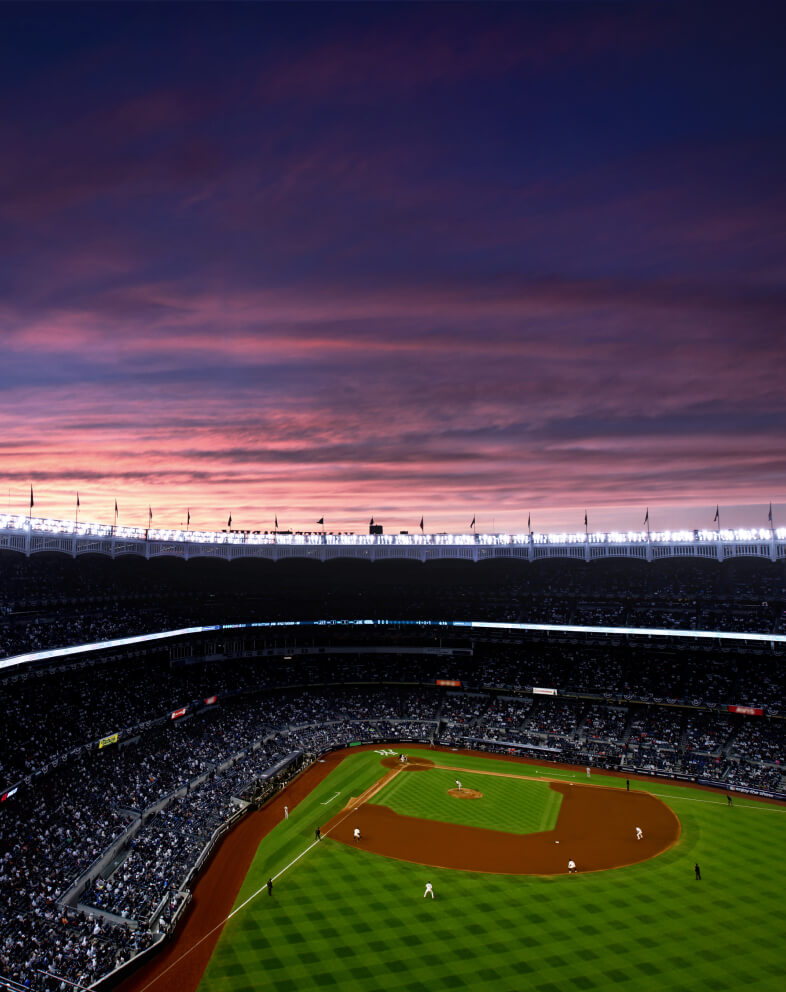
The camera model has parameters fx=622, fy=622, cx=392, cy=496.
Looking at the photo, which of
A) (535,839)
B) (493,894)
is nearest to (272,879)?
(493,894)

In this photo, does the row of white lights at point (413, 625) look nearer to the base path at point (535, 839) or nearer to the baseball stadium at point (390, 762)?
the baseball stadium at point (390, 762)

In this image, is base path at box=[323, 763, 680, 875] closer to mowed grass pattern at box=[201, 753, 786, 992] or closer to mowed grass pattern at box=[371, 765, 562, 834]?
mowed grass pattern at box=[371, 765, 562, 834]

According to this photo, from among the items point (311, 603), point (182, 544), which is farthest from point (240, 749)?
point (311, 603)

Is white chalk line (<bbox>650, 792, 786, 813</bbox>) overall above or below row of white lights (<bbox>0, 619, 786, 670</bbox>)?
below

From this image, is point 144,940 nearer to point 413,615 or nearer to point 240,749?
point 240,749

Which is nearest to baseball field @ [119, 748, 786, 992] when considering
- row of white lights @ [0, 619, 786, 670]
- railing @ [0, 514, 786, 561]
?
row of white lights @ [0, 619, 786, 670]

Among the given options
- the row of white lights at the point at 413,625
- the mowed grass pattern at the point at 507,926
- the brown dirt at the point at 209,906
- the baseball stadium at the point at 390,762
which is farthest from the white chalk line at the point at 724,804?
the brown dirt at the point at 209,906
